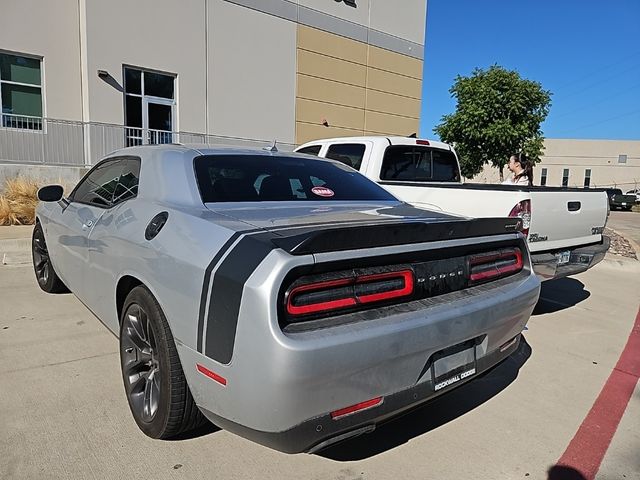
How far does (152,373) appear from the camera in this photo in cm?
254

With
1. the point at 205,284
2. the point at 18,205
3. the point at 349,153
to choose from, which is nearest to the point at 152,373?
the point at 205,284

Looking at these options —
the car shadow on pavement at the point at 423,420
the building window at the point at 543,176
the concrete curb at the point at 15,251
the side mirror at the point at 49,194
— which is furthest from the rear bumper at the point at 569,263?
the building window at the point at 543,176

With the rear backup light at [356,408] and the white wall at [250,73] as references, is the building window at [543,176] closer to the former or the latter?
the white wall at [250,73]

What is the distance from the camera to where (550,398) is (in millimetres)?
3326

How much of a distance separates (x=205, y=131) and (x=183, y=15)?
12.6 ft

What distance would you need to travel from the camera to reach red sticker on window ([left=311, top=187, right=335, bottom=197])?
330 centimetres

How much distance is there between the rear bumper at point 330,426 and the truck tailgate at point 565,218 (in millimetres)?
2675

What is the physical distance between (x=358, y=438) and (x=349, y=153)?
406 centimetres

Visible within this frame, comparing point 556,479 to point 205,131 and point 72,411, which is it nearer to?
point 72,411

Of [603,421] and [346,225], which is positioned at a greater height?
[346,225]

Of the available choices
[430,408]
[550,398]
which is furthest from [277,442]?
[550,398]

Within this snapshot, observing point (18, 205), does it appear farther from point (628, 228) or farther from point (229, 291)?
point (628, 228)

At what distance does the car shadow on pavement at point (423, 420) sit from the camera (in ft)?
8.38

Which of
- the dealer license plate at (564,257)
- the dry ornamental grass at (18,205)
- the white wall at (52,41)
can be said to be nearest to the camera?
the dealer license plate at (564,257)
